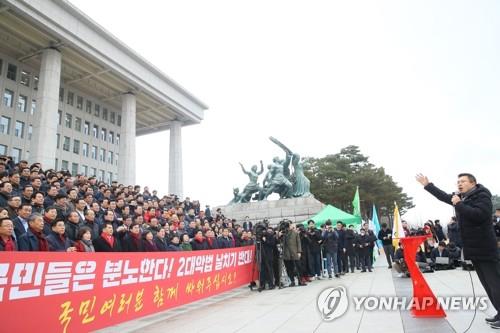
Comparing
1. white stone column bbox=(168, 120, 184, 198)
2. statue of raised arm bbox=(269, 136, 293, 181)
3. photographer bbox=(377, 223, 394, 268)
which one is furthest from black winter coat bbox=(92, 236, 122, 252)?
white stone column bbox=(168, 120, 184, 198)

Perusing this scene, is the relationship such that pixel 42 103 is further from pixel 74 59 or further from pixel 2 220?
pixel 2 220

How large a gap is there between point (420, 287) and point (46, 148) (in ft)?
77.2

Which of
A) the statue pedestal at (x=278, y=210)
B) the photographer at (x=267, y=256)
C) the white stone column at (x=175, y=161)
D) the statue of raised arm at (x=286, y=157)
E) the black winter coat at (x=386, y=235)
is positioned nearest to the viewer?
the photographer at (x=267, y=256)

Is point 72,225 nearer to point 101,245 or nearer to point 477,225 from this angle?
point 101,245

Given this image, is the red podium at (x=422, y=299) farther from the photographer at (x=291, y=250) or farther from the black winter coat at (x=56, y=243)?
the photographer at (x=291, y=250)

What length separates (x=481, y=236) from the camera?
415 cm

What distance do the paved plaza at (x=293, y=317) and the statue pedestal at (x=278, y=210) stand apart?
1272 cm

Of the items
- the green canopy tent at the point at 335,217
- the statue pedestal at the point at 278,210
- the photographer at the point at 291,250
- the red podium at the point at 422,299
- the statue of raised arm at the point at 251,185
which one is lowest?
the red podium at the point at 422,299

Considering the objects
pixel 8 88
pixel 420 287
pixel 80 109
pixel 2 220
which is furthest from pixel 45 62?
pixel 420 287

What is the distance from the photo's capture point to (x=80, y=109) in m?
38.4

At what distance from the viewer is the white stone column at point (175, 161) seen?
3641 cm

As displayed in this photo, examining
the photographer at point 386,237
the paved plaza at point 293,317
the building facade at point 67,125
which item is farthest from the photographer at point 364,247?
the building facade at point 67,125

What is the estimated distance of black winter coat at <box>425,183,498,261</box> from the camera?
4090 millimetres

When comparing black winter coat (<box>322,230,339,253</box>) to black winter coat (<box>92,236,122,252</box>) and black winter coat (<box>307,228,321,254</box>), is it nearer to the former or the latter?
black winter coat (<box>307,228,321,254</box>)
